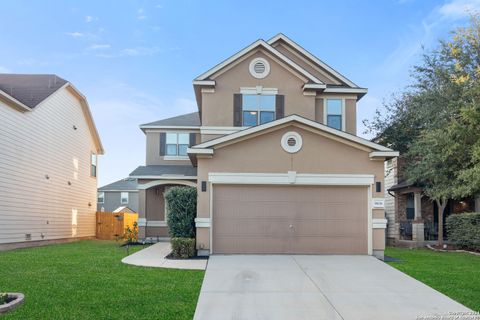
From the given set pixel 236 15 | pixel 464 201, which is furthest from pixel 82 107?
pixel 464 201

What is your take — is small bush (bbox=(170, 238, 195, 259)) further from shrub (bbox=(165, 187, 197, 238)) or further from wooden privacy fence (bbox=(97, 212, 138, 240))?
wooden privacy fence (bbox=(97, 212, 138, 240))

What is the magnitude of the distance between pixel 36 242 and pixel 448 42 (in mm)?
19729

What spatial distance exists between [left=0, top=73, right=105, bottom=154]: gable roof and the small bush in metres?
8.63

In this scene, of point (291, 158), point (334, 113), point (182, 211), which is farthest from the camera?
point (334, 113)

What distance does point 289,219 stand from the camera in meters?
14.2

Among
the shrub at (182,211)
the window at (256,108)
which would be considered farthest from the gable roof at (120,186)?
the shrub at (182,211)

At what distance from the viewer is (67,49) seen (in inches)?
806

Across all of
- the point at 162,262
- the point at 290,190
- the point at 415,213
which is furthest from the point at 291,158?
the point at 415,213

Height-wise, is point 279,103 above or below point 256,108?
above

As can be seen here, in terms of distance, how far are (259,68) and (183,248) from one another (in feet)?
26.9

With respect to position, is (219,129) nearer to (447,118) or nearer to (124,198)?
(447,118)

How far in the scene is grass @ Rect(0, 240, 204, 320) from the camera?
7336mm

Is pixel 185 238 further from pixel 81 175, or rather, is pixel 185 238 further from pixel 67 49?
pixel 81 175

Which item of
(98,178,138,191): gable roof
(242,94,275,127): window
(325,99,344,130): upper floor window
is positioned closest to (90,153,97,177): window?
(242,94,275,127): window
